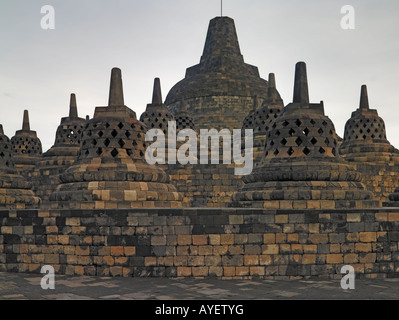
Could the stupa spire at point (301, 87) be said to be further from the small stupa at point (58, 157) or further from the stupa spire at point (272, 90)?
the small stupa at point (58, 157)

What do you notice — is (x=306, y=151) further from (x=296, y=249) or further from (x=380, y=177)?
(x=380, y=177)

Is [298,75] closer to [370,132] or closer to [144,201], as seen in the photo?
[144,201]

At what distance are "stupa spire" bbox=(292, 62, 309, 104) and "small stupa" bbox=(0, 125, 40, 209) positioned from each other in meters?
8.36

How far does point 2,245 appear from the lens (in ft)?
27.7

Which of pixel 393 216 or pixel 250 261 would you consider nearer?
pixel 250 261

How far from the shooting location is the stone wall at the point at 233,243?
768cm

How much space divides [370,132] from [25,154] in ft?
58.3

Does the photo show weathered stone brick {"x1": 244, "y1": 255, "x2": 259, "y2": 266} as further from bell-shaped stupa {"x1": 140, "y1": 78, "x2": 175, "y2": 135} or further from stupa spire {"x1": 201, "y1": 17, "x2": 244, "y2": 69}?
stupa spire {"x1": 201, "y1": 17, "x2": 244, "y2": 69}

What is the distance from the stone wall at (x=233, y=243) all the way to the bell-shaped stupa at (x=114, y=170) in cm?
126

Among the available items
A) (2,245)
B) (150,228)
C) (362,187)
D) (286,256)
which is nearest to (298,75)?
(362,187)

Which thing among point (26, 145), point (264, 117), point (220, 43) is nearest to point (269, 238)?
point (264, 117)

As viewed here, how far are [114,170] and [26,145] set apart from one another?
15.2 m

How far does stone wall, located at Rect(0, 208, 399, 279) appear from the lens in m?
7.68

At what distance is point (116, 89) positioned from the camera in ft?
34.3
